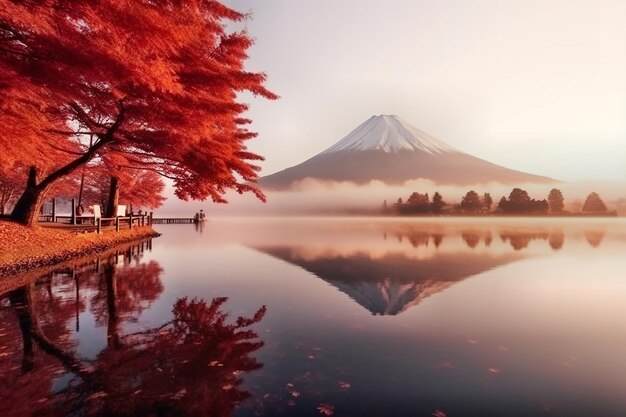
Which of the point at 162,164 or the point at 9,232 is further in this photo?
the point at 162,164

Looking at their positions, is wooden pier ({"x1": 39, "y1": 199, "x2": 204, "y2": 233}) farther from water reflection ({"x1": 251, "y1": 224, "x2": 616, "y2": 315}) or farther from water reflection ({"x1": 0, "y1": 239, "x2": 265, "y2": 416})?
water reflection ({"x1": 0, "y1": 239, "x2": 265, "y2": 416})

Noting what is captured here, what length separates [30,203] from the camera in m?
15.1

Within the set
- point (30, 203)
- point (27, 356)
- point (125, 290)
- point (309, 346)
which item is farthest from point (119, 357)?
point (30, 203)

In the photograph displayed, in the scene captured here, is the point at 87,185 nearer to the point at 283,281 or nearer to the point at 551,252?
the point at 283,281

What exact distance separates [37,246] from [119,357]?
10907 millimetres

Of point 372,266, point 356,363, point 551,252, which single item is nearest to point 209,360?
point 356,363

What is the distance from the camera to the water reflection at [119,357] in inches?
160

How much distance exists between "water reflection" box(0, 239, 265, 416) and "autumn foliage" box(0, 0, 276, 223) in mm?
4802

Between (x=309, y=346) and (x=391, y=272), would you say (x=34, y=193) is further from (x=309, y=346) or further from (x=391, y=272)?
(x=309, y=346)

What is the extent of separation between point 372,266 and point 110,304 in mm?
10115

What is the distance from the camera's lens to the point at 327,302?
364 inches

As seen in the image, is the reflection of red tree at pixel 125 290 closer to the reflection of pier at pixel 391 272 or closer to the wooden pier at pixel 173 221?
the reflection of pier at pixel 391 272

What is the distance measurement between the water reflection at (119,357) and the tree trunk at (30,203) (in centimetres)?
718

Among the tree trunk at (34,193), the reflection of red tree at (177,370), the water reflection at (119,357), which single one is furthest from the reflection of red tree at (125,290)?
the tree trunk at (34,193)
